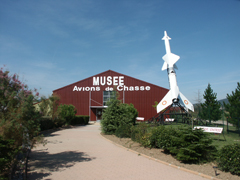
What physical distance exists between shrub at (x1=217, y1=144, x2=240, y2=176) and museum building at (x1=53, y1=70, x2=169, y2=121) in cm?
2453

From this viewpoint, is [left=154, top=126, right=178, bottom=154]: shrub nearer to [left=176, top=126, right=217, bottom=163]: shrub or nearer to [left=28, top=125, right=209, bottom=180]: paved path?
[left=176, top=126, right=217, bottom=163]: shrub

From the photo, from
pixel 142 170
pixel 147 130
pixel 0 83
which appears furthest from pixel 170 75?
pixel 0 83

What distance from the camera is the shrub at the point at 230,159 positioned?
6.24 meters

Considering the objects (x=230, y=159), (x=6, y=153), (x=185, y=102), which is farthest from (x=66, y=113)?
(x=230, y=159)

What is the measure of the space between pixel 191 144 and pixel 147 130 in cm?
401

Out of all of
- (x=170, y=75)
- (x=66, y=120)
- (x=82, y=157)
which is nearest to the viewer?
(x=82, y=157)

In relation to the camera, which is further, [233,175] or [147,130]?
[147,130]

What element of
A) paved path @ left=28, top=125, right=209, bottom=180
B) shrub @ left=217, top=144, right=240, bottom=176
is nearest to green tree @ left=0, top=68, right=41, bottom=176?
paved path @ left=28, top=125, right=209, bottom=180

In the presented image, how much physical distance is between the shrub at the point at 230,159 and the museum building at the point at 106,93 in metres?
24.5

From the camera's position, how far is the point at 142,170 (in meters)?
6.95

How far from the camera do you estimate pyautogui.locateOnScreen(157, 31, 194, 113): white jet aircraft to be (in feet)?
72.7

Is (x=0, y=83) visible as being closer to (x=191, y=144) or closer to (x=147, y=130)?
(x=191, y=144)

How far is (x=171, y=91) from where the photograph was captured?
22375mm

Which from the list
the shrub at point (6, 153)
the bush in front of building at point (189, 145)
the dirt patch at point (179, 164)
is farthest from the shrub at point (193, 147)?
the shrub at point (6, 153)
